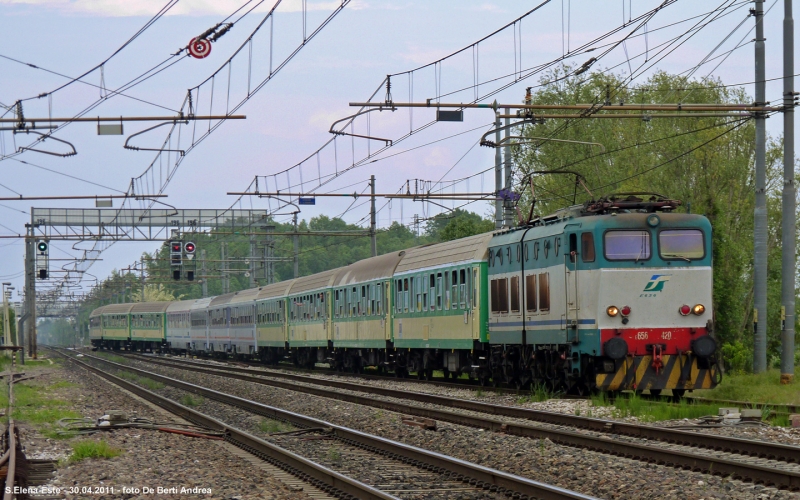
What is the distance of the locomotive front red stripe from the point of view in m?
18.6

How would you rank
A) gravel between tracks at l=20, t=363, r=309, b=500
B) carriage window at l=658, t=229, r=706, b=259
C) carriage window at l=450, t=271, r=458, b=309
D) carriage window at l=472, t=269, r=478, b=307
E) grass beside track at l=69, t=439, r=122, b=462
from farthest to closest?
carriage window at l=450, t=271, r=458, b=309
carriage window at l=472, t=269, r=478, b=307
carriage window at l=658, t=229, r=706, b=259
grass beside track at l=69, t=439, r=122, b=462
gravel between tracks at l=20, t=363, r=309, b=500

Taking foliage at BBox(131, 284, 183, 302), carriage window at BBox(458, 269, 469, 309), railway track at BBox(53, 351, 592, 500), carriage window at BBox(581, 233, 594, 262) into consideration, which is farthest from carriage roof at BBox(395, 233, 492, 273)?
foliage at BBox(131, 284, 183, 302)

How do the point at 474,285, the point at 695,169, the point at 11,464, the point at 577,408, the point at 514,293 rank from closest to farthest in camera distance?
the point at 11,464 < the point at 577,408 < the point at 514,293 < the point at 474,285 < the point at 695,169

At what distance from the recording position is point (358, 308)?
115 ft

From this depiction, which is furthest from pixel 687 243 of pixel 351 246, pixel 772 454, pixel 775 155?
pixel 351 246

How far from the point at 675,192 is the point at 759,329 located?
1735cm

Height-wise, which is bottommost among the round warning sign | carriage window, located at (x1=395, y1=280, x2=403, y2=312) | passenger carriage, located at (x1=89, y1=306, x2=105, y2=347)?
passenger carriage, located at (x1=89, y1=306, x2=105, y2=347)

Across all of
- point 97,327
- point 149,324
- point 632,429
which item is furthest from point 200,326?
point 632,429

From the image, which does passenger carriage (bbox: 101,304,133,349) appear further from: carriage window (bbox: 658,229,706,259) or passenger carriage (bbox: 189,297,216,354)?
carriage window (bbox: 658,229,706,259)

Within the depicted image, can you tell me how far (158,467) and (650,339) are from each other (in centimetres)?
937

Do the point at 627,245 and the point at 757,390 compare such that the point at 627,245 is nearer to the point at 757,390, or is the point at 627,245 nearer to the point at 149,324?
the point at 757,390

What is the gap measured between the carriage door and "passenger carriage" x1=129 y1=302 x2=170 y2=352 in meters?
59.8

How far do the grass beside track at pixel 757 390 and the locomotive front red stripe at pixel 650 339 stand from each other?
1607 millimetres

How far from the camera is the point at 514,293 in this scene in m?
22.5
